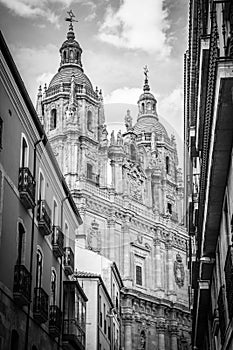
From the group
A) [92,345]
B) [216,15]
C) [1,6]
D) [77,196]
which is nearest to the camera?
[216,15]

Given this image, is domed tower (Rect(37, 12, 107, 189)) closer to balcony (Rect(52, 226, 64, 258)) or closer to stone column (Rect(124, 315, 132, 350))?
stone column (Rect(124, 315, 132, 350))

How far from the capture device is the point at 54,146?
58094 mm

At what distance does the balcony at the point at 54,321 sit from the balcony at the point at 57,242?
224cm

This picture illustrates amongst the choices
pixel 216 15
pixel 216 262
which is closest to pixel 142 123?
pixel 216 262

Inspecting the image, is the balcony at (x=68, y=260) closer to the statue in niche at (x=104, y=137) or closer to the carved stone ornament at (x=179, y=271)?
the statue in niche at (x=104, y=137)

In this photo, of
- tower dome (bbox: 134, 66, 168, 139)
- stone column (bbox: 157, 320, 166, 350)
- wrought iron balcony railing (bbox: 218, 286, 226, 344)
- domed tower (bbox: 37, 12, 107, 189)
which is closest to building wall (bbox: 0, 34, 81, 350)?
wrought iron balcony railing (bbox: 218, 286, 226, 344)

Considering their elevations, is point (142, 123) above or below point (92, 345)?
above

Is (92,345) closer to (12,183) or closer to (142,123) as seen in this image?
(12,183)

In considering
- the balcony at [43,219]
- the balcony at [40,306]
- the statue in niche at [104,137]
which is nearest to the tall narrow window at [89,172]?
the statue in niche at [104,137]

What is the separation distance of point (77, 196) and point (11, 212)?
35117 mm

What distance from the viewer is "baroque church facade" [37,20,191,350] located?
184 feet

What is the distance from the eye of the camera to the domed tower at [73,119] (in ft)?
187

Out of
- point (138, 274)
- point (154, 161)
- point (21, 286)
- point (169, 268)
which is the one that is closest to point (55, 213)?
point (21, 286)

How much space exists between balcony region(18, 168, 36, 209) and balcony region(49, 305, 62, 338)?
15.4ft
